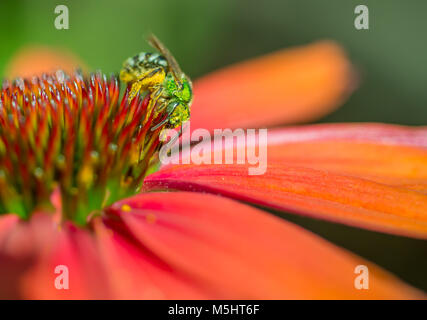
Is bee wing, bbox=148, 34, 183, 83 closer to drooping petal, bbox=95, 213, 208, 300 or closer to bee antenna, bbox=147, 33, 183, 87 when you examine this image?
bee antenna, bbox=147, 33, 183, 87

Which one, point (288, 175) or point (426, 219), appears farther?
point (288, 175)

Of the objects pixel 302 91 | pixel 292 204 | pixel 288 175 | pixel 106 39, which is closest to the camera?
pixel 292 204

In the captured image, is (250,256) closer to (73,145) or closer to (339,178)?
(339,178)

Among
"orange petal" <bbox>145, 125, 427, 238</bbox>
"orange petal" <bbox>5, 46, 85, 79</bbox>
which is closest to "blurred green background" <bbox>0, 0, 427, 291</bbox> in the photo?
"orange petal" <bbox>5, 46, 85, 79</bbox>

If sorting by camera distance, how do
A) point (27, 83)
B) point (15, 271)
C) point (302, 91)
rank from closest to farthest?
point (15, 271) < point (27, 83) < point (302, 91)

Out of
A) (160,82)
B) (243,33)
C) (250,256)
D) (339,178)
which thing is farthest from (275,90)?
(243,33)
